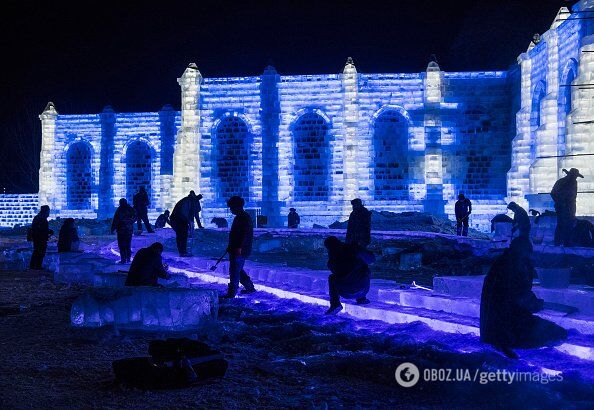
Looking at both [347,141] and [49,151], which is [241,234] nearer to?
[347,141]

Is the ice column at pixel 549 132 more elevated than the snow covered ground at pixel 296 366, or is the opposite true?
the ice column at pixel 549 132

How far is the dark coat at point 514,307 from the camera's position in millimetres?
5145

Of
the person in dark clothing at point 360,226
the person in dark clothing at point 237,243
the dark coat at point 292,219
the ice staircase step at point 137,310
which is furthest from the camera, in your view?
the dark coat at point 292,219

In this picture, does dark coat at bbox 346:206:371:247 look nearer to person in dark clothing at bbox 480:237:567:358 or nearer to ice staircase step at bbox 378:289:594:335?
ice staircase step at bbox 378:289:594:335

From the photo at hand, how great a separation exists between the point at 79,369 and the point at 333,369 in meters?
2.20

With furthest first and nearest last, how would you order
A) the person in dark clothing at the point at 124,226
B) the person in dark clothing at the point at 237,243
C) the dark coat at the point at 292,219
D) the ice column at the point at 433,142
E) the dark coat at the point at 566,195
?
1. the ice column at the point at 433,142
2. the dark coat at the point at 292,219
3. the person in dark clothing at the point at 124,226
4. the dark coat at the point at 566,195
5. the person in dark clothing at the point at 237,243

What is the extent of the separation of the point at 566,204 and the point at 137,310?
9071mm

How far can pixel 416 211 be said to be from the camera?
2505cm

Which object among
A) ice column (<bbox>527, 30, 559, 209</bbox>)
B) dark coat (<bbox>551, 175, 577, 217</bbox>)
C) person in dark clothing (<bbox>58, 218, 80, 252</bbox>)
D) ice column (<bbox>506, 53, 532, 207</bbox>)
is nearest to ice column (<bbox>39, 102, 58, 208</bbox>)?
person in dark clothing (<bbox>58, 218, 80, 252</bbox>)

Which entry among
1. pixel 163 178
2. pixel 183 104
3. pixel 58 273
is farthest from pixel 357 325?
pixel 163 178

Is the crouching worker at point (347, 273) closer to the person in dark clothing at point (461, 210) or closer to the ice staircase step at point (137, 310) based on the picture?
the ice staircase step at point (137, 310)

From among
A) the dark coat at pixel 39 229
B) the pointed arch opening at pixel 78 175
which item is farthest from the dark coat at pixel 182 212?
the pointed arch opening at pixel 78 175

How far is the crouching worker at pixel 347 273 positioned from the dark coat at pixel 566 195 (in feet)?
20.4

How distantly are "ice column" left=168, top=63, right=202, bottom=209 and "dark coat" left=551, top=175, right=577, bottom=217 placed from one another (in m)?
17.5
